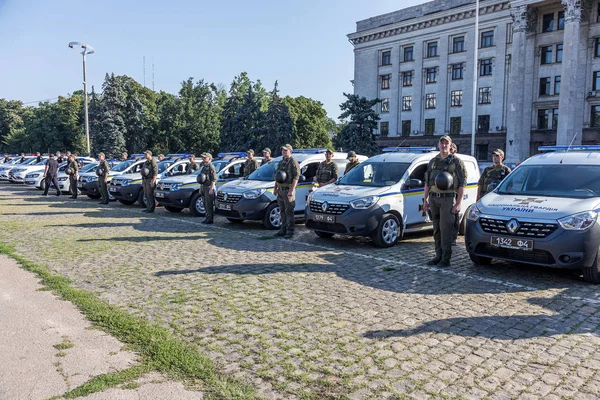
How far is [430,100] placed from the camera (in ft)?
170

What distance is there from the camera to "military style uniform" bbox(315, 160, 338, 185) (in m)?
12.3

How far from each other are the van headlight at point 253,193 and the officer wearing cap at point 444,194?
4.81 metres

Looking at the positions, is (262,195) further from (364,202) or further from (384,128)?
(384,128)

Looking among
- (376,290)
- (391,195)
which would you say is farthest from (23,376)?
(391,195)

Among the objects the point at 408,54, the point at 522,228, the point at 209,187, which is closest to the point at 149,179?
the point at 209,187

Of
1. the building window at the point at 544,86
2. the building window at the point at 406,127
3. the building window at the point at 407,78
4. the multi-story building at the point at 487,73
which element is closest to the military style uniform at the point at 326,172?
the multi-story building at the point at 487,73

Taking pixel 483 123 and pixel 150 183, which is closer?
pixel 150 183

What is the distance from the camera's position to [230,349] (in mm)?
4570

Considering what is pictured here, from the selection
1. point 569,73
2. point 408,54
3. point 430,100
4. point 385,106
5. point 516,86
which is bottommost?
point 385,106

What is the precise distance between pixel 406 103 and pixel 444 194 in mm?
47566

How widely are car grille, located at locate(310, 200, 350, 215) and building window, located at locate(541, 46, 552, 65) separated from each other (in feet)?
133

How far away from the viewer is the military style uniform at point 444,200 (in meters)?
7.93

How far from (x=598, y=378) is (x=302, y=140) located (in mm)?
67161

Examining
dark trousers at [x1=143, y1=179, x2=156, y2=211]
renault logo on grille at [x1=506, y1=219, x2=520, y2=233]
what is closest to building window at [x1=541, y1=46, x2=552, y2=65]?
dark trousers at [x1=143, y1=179, x2=156, y2=211]
